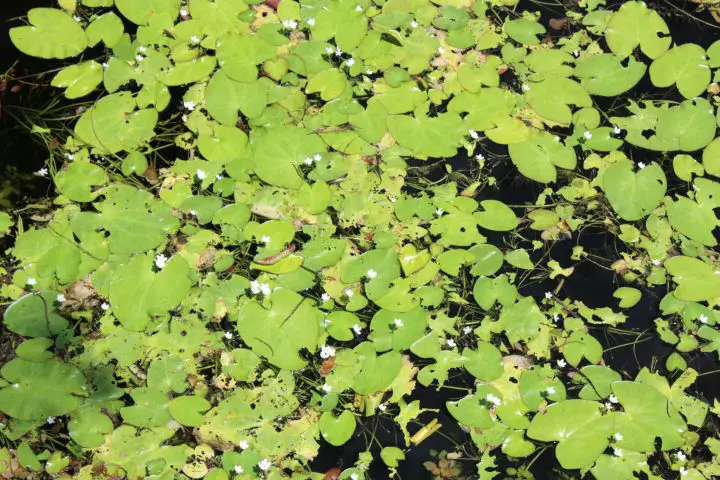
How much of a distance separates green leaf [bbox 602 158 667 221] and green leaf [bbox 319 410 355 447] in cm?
127

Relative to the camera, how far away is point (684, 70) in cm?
254

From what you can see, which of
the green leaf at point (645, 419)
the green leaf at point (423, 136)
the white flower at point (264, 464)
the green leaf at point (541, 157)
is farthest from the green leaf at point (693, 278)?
the white flower at point (264, 464)

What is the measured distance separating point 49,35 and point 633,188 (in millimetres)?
2346

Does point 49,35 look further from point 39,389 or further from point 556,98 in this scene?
point 556,98

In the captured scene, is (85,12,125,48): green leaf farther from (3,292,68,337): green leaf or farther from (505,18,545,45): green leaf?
(505,18,545,45): green leaf

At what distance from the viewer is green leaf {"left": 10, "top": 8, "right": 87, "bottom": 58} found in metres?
2.36

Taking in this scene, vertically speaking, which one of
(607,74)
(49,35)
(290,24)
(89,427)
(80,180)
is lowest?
(89,427)

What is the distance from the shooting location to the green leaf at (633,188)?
2285 mm

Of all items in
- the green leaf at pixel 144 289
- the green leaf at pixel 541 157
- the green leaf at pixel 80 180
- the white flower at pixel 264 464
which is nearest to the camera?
the white flower at pixel 264 464

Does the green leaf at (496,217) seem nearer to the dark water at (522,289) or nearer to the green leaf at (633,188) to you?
the dark water at (522,289)

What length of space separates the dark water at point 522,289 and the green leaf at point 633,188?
0.38 feet

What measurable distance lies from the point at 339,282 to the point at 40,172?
117 centimetres

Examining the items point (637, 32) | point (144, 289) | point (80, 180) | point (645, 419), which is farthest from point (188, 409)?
point (637, 32)

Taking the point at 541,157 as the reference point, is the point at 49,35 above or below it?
below
